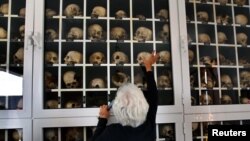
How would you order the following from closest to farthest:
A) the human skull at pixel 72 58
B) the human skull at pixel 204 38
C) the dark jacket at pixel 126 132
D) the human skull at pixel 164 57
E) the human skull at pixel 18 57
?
1. the dark jacket at pixel 126 132
2. the human skull at pixel 18 57
3. the human skull at pixel 72 58
4. the human skull at pixel 164 57
5. the human skull at pixel 204 38

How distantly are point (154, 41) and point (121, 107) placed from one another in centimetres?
81

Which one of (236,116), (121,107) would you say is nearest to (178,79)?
(236,116)

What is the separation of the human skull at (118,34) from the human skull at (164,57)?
29 cm

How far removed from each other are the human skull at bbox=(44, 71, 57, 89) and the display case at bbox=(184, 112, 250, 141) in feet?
3.05

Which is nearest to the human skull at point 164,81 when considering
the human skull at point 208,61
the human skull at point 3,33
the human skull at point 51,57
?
the human skull at point 208,61

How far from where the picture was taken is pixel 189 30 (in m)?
2.35

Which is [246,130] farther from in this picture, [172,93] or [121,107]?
[121,107]

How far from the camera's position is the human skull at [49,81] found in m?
2.10

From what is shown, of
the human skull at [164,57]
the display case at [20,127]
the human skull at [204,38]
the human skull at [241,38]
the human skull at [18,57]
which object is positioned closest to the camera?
the display case at [20,127]

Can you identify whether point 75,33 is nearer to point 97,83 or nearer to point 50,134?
point 97,83

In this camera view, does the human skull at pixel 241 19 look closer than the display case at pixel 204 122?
No

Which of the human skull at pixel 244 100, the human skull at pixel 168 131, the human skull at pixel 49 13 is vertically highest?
the human skull at pixel 49 13

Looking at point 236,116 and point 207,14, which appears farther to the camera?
point 207,14

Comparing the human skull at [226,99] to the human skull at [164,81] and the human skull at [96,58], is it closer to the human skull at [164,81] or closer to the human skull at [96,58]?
the human skull at [164,81]
